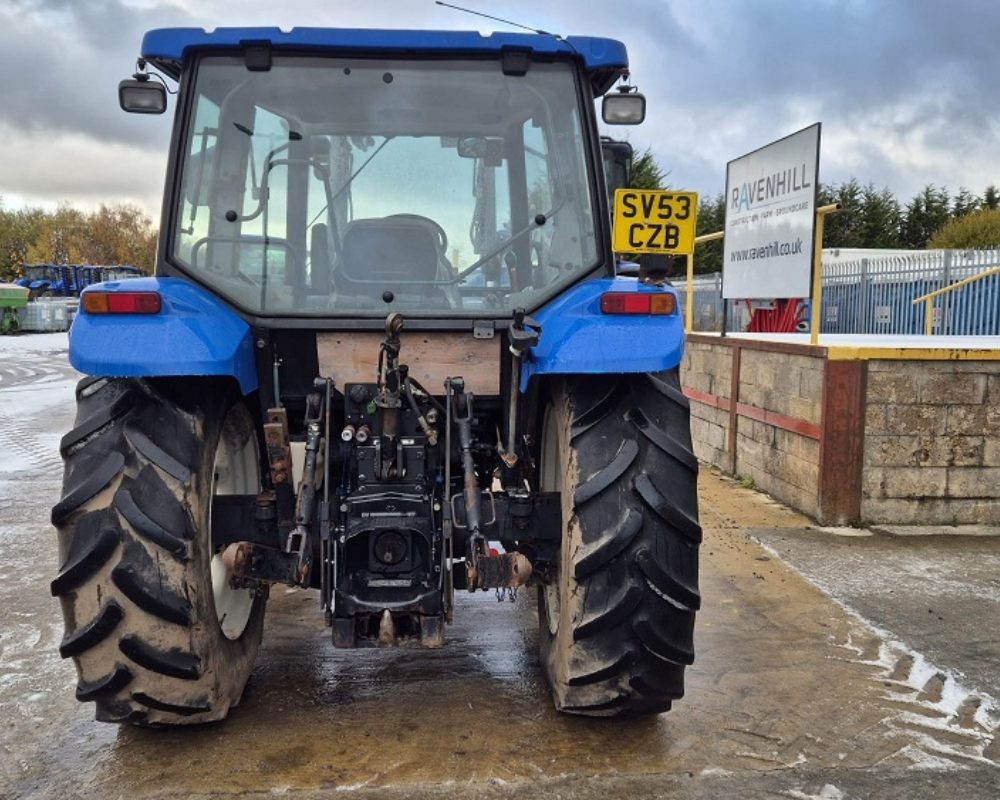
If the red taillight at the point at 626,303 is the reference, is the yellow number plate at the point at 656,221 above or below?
above

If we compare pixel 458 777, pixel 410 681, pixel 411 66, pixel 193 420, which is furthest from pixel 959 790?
pixel 411 66

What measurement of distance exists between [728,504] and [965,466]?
1.67 m

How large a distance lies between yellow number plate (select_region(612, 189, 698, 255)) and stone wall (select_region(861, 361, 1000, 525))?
1.99 meters

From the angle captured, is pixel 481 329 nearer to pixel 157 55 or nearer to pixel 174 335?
pixel 174 335

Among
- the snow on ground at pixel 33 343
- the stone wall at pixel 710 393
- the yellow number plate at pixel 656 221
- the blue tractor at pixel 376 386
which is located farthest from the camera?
the snow on ground at pixel 33 343

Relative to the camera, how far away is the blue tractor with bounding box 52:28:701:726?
3201 mm

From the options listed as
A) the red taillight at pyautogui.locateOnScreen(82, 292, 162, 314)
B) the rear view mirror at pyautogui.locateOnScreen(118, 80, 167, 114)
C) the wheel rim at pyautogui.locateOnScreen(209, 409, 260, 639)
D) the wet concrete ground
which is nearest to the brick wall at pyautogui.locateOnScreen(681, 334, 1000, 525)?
the wet concrete ground

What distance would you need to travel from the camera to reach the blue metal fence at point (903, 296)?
13648 mm

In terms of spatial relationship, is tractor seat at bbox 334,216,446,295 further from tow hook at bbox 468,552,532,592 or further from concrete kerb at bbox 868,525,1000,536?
concrete kerb at bbox 868,525,1000,536

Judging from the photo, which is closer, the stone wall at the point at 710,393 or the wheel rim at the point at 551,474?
the wheel rim at the point at 551,474

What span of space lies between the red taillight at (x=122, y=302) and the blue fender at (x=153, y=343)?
20 millimetres

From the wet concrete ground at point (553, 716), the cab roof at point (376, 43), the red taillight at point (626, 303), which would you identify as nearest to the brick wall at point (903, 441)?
the wet concrete ground at point (553, 716)

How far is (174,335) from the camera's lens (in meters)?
3.12

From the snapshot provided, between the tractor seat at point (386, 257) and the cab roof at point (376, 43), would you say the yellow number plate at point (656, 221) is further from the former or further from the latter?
the tractor seat at point (386, 257)
